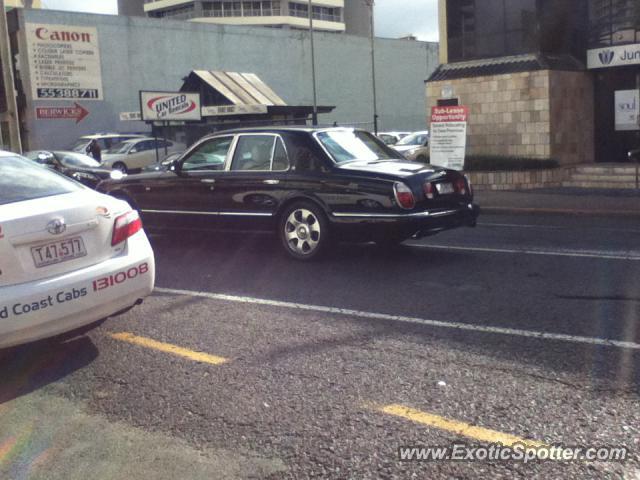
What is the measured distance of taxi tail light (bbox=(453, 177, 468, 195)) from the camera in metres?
8.45

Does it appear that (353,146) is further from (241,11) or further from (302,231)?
(241,11)

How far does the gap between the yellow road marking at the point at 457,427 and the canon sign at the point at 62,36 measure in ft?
109

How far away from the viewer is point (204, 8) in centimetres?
7319

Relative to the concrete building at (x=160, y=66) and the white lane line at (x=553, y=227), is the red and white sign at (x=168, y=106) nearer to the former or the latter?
the concrete building at (x=160, y=66)

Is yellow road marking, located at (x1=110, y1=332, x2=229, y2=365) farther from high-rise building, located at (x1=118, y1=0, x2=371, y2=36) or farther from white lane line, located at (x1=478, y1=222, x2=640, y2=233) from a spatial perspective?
high-rise building, located at (x1=118, y1=0, x2=371, y2=36)

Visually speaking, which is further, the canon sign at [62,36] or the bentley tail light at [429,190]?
the canon sign at [62,36]

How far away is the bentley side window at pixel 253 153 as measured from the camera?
880 centimetres

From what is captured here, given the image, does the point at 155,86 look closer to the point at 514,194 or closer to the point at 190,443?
the point at 514,194

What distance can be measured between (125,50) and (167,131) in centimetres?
866

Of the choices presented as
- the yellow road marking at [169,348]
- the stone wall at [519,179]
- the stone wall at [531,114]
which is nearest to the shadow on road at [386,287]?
the yellow road marking at [169,348]

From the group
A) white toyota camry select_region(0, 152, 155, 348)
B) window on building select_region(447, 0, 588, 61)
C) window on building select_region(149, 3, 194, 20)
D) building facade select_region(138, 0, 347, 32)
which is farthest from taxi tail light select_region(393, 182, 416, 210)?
window on building select_region(149, 3, 194, 20)

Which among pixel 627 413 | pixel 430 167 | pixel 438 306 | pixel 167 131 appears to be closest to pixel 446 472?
pixel 627 413

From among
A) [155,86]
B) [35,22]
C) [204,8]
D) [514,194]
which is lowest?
[514,194]

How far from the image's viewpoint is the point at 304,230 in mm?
8414
